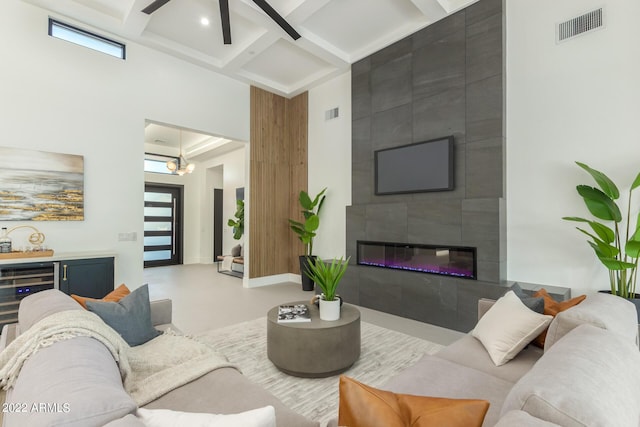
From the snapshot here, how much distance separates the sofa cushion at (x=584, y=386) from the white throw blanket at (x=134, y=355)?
4.69ft

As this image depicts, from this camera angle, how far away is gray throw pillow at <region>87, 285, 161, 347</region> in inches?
76.5

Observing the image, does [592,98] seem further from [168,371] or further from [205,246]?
[205,246]

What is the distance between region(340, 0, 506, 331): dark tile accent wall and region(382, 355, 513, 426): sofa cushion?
199 cm

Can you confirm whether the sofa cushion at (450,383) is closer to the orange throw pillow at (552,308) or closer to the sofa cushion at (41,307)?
the orange throw pillow at (552,308)

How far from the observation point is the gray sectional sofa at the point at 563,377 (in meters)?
0.77

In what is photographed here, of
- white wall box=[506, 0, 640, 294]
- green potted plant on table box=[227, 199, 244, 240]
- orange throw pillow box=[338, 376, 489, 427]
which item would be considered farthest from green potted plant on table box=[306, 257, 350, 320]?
green potted plant on table box=[227, 199, 244, 240]

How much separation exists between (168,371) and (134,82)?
437cm

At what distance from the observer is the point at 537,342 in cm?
204

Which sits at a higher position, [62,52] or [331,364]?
[62,52]

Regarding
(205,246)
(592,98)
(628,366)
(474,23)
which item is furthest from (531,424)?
(205,246)

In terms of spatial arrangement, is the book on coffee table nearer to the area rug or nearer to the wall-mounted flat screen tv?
the area rug

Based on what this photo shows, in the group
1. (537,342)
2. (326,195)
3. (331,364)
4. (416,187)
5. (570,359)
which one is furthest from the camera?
(326,195)

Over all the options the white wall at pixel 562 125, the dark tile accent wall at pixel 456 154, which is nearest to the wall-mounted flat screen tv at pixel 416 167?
the dark tile accent wall at pixel 456 154

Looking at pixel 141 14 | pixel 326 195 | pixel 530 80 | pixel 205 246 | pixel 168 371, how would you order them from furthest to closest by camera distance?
1. pixel 205 246
2. pixel 326 195
3. pixel 141 14
4. pixel 530 80
5. pixel 168 371
